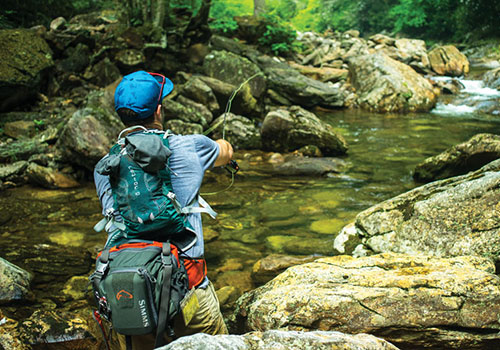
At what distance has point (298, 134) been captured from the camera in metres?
9.53

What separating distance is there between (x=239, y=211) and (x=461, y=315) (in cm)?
435

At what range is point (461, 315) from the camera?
2488 millimetres

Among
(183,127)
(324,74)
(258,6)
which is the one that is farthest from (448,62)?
(183,127)

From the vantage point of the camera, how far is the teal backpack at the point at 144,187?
82.7 inches

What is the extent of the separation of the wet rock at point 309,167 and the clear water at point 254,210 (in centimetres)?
21

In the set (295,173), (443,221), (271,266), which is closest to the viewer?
(443,221)

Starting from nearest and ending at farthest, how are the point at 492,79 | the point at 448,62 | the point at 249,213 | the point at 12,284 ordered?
the point at 12,284
the point at 249,213
the point at 492,79
the point at 448,62

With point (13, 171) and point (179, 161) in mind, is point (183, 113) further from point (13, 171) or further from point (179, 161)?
point (179, 161)

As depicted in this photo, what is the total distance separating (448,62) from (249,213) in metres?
17.7

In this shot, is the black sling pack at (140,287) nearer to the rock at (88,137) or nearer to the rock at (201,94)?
the rock at (88,137)

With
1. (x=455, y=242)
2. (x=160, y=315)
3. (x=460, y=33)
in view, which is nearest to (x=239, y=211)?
(x=455, y=242)

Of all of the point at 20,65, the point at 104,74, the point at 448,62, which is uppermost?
the point at 448,62

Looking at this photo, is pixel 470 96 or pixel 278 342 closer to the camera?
pixel 278 342

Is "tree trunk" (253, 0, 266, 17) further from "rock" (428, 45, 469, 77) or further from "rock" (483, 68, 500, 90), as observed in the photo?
"rock" (483, 68, 500, 90)
